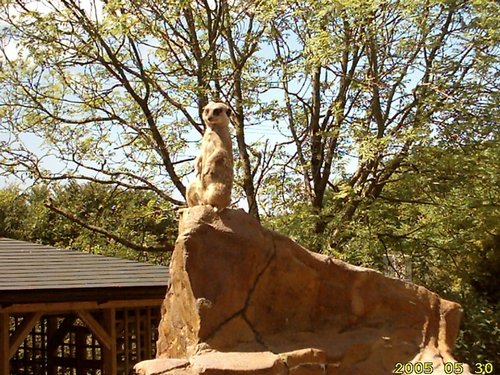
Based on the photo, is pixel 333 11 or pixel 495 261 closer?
pixel 333 11

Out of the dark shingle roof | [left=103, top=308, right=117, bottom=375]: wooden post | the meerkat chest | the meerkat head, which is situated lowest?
[left=103, top=308, right=117, bottom=375]: wooden post

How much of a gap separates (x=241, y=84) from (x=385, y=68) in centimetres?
248

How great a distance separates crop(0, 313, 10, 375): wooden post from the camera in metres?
8.87

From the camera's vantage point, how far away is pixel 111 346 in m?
10.3

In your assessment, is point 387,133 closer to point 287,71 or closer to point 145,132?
point 287,71

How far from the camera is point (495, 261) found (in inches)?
496

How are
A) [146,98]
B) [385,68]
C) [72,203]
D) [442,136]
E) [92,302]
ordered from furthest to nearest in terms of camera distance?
→ [72,203], [146,98], [385,68], [442,136], [92,302]

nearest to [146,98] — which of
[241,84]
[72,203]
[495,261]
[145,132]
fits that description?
[145,132]

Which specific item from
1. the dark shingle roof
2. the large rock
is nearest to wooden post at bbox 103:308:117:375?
the dark shingle roof

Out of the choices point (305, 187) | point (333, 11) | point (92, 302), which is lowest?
point (92, 302)

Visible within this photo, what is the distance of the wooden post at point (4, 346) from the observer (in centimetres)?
887

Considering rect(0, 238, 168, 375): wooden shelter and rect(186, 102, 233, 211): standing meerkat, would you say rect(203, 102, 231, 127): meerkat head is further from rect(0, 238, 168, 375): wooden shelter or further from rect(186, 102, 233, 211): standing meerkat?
rect(0, 238, 168, 375): wooden shelter
